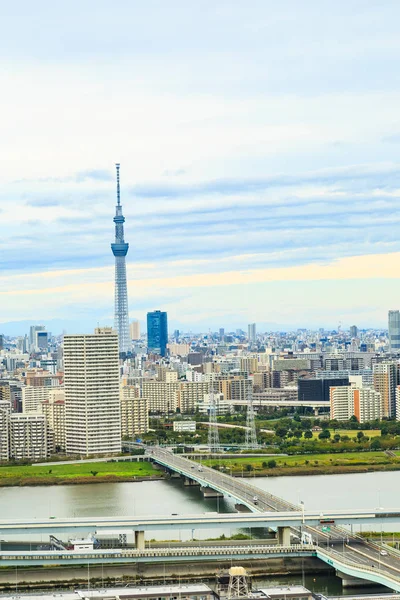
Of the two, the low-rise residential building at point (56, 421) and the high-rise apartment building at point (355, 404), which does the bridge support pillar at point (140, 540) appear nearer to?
the low-rise residential building at point (56, 421)

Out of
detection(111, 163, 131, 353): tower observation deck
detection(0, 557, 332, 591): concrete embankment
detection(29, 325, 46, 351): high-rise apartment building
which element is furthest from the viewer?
detection(29, 325, 46, 351): high-rise apartment building

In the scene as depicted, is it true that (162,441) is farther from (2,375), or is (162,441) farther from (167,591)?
(2,375)

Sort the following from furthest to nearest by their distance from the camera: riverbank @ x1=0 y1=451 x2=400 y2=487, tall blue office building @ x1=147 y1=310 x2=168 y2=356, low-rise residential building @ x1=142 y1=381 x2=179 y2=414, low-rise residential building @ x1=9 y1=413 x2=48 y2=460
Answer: tall blue office building @ x1=147 y1=310 x2=168 y2=356
low-rise residential building @ x1=142 y1=381 x2=179 y2=414
low-rise residential building @ x1=9 y1=413 x2=48 y2=460
riverbank @ x1=0 y1=451 x2=400 y2=487

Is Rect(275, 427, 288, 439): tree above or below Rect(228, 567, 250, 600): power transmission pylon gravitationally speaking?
above

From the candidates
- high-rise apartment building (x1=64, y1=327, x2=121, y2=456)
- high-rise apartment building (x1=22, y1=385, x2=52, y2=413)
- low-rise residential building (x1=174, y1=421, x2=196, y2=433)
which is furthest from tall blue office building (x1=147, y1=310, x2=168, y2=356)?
high-rise apartment building (x1=64, y1=327, x2=121, y2=456)

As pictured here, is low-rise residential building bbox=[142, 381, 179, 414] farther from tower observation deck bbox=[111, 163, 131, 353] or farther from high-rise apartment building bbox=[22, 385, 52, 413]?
tower observation deck bbox=[111, 163, 131, 353]

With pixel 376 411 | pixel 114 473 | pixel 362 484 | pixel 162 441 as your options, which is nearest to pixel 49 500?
pixel 114 473

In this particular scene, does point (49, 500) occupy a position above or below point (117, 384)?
below

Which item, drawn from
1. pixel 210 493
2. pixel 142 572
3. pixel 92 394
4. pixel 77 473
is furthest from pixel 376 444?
pixel 142 572
